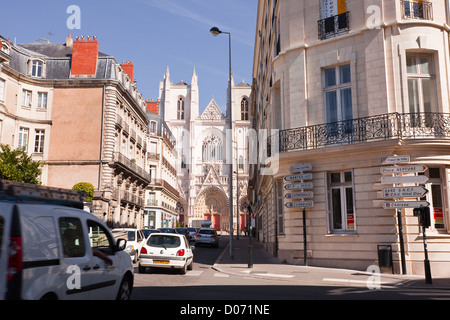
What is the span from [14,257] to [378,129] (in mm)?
13177

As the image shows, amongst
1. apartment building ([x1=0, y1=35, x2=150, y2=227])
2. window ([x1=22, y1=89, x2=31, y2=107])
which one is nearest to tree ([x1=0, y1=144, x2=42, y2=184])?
apartment building ([x1=0, y1=35, x2=150, y2=227])

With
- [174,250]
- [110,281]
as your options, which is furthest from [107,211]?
[110,281]

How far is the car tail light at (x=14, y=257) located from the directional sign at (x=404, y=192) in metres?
11.9

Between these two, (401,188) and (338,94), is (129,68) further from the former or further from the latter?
(401,188)

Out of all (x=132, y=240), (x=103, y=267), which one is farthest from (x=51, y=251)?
(x=132, y=240)

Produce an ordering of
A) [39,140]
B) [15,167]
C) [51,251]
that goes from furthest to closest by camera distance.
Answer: [39,140], [15,167], [51,251]

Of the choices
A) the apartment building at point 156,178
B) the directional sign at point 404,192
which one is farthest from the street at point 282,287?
the apartment building at point 156,178

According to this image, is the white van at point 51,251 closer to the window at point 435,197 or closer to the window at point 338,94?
the window at point 435,197

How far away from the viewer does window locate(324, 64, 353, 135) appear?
53.9 feet

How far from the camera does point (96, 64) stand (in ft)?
123

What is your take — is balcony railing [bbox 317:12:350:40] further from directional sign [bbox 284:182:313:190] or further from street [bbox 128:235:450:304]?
street [bbox 128:235:450:304]

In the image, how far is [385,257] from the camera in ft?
46.4

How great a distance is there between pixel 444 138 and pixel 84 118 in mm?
29557
